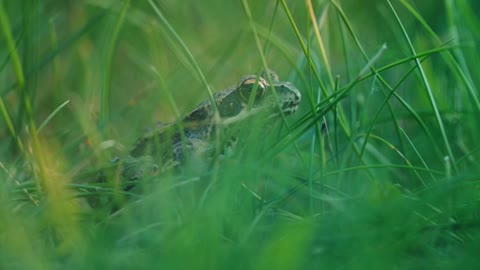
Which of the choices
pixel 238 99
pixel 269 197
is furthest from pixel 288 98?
pixel 269 197

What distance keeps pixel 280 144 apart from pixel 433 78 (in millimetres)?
826

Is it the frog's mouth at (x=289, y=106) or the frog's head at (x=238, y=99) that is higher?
the frog's head at (x=238, y=99)

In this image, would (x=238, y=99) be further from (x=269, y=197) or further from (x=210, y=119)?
(x=269, y=197)

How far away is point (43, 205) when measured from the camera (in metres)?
1.25

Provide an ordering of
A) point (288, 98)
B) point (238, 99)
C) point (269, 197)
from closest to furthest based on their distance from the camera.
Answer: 1. point (269, 197)
2. point (288, 98)
3. point (238, 99)

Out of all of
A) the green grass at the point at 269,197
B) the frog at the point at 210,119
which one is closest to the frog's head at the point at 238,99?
the frog at the point at 210,119

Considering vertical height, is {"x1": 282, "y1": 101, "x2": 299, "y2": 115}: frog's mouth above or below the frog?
below

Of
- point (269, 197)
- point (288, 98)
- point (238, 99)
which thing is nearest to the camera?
point (269, 197)

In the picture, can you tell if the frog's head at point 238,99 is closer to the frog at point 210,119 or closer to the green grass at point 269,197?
the frog at point 210,119

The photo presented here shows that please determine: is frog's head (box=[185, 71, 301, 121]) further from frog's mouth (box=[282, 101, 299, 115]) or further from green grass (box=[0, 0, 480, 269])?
green grass (box=[0, 0, 480, 269])

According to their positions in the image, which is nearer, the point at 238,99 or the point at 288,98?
the point at 288,98

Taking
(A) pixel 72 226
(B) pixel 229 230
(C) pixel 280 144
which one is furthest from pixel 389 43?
(A) pixel 72 226

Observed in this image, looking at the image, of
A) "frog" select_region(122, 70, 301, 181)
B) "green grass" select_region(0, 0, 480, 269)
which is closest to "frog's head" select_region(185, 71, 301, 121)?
"frog" select_region(122, 70, 301, 181)

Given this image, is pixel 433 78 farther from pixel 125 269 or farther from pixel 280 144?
pixel 125 269
